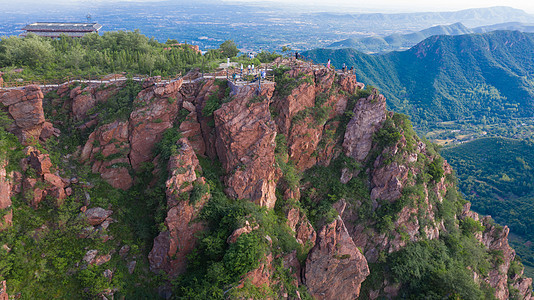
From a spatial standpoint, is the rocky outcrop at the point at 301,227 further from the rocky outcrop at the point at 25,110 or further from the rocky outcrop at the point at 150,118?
the rocky outcrop at the point at 25,110

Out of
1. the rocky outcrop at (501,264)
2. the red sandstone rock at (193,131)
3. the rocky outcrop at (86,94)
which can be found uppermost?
the rocky outcrop at (86,94)

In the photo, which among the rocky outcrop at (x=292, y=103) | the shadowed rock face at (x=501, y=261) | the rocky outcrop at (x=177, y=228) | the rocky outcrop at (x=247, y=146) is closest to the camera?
the rocky outcrop at (x=177, y=228)

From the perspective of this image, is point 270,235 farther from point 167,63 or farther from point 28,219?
point 167,63

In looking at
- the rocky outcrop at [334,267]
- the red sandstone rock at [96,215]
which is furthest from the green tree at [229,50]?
the rocky outcrop at [334,267]

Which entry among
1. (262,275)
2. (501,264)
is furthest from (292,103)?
(501,264)

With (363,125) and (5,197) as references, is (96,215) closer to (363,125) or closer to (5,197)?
(5,197)

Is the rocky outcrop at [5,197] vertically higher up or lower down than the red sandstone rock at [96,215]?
higher up
